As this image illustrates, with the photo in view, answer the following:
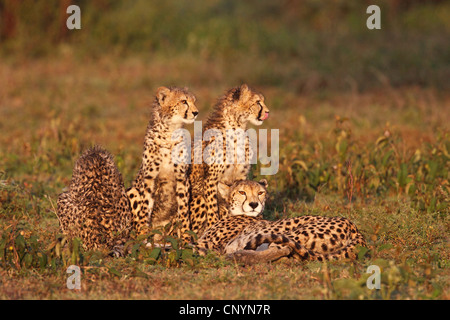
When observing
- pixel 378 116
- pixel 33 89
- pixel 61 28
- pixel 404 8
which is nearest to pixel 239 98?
pixel 378 116

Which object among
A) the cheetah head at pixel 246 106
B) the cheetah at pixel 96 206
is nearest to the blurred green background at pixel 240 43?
the cheetah head at pixel 246 106

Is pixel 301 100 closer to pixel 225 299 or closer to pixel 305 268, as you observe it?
pixel 305 268

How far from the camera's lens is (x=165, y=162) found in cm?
701

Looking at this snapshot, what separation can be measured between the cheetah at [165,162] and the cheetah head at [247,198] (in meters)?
0.45

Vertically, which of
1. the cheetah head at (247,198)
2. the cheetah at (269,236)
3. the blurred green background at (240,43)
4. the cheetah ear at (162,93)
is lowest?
the cheetah at (269,236)

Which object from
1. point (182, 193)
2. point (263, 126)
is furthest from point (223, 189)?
point (263, 126)

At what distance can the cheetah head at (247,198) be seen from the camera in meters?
7.01

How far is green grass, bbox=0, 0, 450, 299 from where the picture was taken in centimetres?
554

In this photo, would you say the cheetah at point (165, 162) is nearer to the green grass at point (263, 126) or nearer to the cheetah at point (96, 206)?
the cheetah at point (96, 206)

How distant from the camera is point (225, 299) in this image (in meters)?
5.05

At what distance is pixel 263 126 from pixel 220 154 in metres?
4.49

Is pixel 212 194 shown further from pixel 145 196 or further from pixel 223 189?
pixel 145 196
